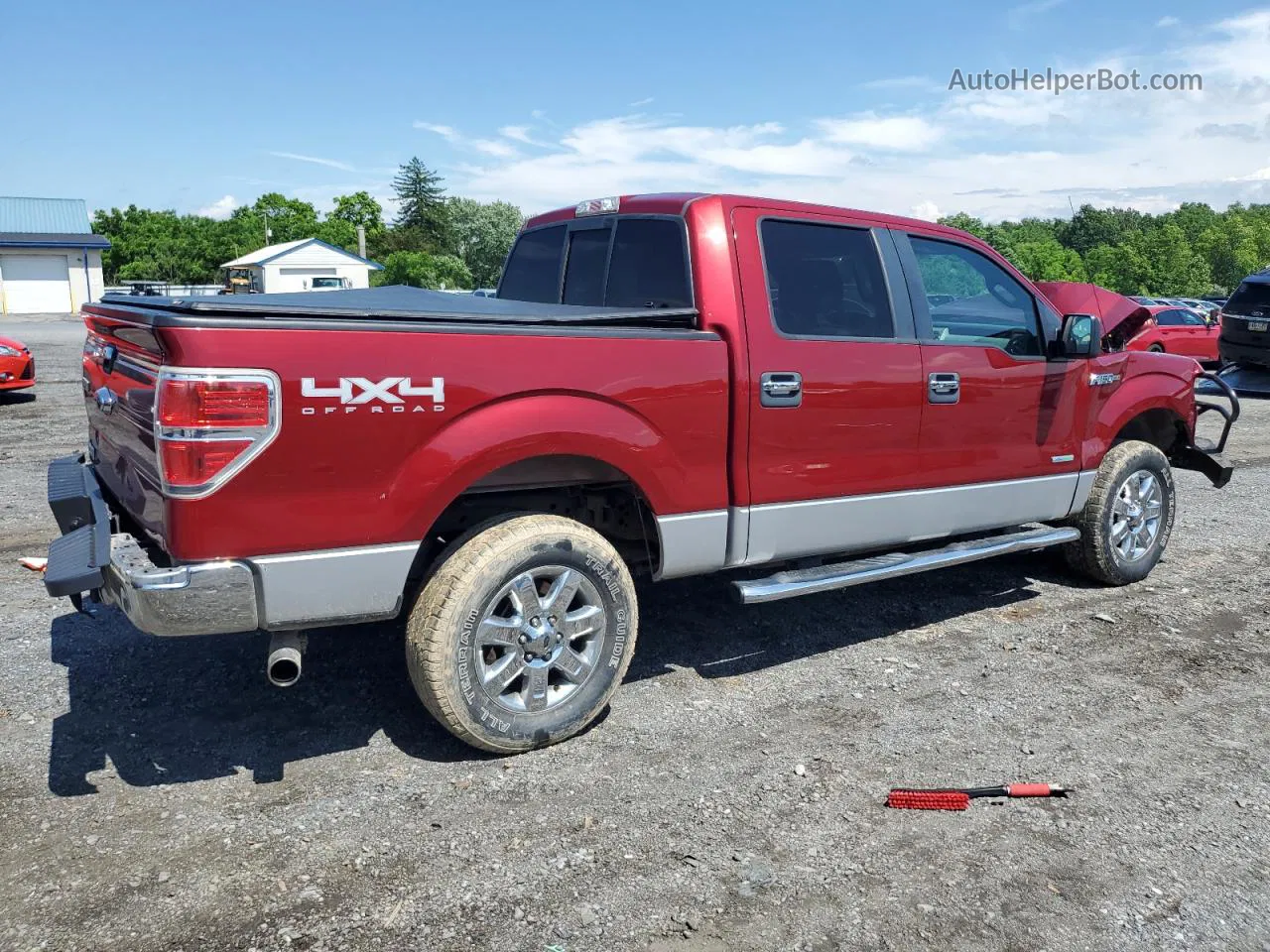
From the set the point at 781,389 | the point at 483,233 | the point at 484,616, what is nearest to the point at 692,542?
the point at 781,389

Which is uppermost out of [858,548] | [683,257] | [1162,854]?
[683,257]

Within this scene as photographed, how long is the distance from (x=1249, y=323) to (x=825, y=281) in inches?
575

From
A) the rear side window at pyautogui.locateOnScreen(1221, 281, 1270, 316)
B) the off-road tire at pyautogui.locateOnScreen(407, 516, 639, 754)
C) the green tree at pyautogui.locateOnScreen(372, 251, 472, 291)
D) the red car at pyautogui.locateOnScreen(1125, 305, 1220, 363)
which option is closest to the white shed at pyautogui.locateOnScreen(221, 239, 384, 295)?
the green tree at pyautogui.locateOnScreen(372, 251, 472, 291)

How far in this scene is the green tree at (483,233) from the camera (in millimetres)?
70625

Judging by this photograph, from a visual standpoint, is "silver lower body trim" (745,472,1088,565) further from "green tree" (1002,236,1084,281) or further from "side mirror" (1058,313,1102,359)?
"green tree" (1002,236,1084,281)

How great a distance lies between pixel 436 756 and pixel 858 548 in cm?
211

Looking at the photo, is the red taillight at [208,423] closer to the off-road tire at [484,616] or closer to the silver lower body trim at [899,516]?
the off-road tire at [484,616]

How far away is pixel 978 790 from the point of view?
142 inches

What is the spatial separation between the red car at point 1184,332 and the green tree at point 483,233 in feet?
167

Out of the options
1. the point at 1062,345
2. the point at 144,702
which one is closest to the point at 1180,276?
the point at 1062,345

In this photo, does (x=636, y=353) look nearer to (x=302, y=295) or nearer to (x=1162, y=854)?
(x=302, y=295)

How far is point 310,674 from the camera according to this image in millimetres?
4516

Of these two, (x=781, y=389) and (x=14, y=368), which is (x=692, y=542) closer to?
(x=781, y=389)

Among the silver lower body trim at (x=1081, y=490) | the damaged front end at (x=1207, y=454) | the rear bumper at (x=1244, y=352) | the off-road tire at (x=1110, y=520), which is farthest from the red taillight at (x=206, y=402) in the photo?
the rear bumper at (x=1244, y=352)
